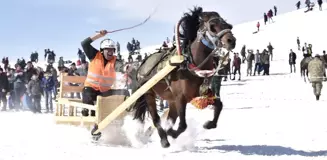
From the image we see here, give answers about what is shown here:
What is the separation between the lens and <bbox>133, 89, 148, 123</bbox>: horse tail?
30.0 ft

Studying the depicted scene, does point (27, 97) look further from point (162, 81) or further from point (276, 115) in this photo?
point (162, 81)

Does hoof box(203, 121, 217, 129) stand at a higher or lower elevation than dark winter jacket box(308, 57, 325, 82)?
lower

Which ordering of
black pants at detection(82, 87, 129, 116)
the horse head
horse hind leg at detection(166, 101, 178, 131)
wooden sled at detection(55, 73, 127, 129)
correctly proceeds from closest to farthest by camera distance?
the horse head, wooden sled at detection(55, 73, 127, 129), horse hind leg at detection(166, 101, 178, 131), black pants at detection(82, 87, 129, 116)

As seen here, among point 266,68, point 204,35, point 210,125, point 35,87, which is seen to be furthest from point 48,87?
point 266,68

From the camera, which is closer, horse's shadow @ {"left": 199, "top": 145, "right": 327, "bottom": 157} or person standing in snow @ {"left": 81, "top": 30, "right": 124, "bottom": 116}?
horse's shadow @ {"left": 199, "top": 145, "right": 327, "bottom": 157}

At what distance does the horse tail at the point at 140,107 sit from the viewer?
9156 millimetres

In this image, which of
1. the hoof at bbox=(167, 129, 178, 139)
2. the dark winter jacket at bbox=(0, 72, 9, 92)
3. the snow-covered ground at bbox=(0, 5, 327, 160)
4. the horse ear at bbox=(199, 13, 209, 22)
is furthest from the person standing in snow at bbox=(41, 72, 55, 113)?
the horse ear at bbox=(199, 13, 209, 22)

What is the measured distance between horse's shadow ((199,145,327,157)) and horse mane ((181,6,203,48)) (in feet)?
5.62

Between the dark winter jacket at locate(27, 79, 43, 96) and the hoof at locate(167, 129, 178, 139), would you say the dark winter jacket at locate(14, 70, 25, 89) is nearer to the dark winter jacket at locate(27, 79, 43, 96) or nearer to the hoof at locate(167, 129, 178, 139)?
the dark winter jacket at locate(27, 79, 43, 96)

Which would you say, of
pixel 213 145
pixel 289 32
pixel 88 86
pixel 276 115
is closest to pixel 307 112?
pixel 276 115

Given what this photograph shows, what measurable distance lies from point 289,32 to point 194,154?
51936 mm

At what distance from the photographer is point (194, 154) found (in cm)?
729

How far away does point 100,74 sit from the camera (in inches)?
358

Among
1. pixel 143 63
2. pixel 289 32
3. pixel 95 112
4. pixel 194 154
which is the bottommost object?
pixel 194 154
